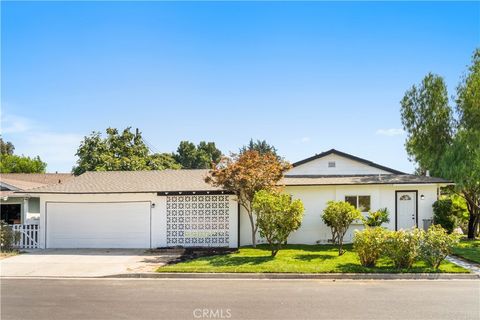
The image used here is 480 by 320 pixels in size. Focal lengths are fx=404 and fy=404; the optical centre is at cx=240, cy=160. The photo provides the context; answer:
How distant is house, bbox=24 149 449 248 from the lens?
18734mm

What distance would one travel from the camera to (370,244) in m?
13.0

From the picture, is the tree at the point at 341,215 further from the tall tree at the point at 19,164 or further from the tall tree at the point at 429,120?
the tall tree at the point at 19,164

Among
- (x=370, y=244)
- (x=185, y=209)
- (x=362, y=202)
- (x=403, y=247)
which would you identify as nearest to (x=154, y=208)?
(x=185, y=209)

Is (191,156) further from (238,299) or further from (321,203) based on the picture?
(238,299)

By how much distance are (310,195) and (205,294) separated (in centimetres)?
1014

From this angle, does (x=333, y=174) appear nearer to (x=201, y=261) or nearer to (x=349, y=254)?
(x=349, y=254)

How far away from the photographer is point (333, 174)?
20.9 m

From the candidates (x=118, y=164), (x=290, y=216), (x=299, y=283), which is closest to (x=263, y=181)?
(x=290, y=216)

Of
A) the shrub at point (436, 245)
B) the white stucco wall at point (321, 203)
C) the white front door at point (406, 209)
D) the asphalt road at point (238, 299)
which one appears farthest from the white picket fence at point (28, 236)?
the white front door at point (406, 209)

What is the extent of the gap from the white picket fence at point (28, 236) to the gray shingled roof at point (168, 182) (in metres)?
1.71

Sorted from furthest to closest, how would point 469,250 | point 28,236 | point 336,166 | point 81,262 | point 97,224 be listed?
1. point 336,166
2. point 97,224
3. point 28,236
4. point 469,250
5. point 81,262

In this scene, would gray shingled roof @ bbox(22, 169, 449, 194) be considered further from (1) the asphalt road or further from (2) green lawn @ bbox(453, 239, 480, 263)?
(1) the asphalt road

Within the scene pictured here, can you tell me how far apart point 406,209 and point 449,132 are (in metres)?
6.74

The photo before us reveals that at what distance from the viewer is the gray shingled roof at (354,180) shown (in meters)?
18.8
